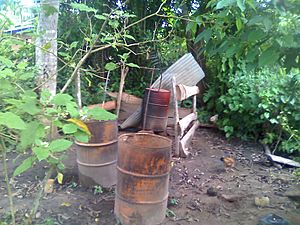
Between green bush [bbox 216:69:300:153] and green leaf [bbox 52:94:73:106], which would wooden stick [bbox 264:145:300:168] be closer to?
green bush [bbox 216:69:300:153]

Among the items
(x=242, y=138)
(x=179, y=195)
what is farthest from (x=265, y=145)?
(x=179, y=195)

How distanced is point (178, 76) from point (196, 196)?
209cm

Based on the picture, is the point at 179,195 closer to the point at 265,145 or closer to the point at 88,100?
the point at 265,145

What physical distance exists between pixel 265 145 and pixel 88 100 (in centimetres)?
289

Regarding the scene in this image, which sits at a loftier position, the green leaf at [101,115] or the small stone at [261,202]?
the green leaf at [101,115]

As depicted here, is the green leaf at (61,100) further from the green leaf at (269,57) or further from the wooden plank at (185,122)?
the wooden plank at (185,122)

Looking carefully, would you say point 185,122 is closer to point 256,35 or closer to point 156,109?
point 156,109

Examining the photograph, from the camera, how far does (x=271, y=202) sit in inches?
135

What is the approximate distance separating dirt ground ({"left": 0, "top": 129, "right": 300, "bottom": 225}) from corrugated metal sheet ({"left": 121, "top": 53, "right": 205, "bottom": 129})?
1.10 meters

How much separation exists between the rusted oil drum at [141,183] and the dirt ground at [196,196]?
170mm

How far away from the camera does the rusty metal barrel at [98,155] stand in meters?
3.42

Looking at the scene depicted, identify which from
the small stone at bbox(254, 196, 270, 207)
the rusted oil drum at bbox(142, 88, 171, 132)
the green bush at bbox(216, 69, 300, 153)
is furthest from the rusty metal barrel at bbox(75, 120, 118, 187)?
the green bush at bbox(216, 69, 300, 153)

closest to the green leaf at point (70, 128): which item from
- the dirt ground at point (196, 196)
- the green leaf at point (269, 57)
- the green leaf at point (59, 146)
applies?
the green leaf at point (59, 146)

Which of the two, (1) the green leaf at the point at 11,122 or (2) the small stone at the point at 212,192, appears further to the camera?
(2) the small stone at the point at 212,192
